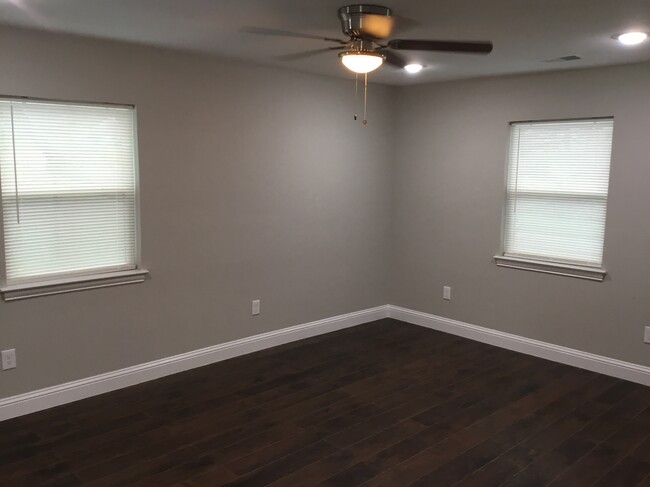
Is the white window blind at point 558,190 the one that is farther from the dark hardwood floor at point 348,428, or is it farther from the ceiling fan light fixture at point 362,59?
the ceiling fan light fixture at point 362,59

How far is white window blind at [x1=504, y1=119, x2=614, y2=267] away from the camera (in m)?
4.21

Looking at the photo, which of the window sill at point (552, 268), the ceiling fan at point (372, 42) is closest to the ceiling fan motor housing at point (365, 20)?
the ceiling fan at point (372, 42)

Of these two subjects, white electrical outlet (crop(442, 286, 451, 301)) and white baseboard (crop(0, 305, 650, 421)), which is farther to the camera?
white electrical outlet (crop(442, 286, 451, 301))

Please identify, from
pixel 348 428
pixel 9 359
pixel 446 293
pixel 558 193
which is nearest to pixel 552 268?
pixel 558 193

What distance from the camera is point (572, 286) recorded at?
4371mm

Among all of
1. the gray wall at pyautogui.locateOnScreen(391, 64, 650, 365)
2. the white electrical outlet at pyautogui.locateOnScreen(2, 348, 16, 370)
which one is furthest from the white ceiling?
the white electrical outlet at pyautogui.locateOnScreen(2, 348, 16, 370)

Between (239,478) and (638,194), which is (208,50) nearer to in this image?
(239,478)

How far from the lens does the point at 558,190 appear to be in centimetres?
445

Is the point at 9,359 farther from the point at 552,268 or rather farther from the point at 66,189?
the point at 552,268

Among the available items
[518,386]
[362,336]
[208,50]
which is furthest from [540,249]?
[208,50]

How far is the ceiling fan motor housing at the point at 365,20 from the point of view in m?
2.59

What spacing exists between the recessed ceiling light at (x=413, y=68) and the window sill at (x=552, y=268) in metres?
1.71

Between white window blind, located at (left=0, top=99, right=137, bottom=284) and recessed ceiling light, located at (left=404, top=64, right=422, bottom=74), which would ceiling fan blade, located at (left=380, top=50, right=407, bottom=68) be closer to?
recessed ceiling light, located at (left=404, top=64, right=422, bottom=74)

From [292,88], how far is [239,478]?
3.02m
